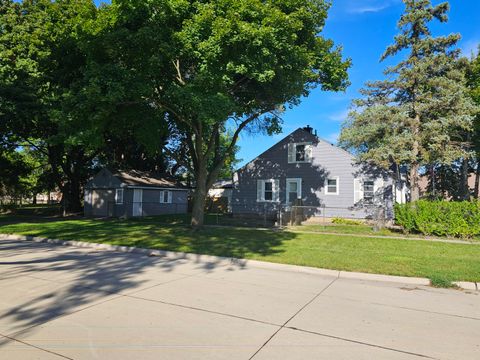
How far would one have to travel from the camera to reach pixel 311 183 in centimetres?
2420

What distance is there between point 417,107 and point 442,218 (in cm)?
707

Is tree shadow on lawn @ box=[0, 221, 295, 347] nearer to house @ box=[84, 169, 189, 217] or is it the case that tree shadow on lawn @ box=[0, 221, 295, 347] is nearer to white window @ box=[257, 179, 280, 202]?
white window @ box=[257, 179, 280, 202]

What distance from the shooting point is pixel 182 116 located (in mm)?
16453

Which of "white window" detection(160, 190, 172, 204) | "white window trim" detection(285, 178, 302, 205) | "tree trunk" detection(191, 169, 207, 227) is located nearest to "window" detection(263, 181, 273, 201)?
"white window trim" detection(285, 178, 302, 205)

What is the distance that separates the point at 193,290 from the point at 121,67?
1094cm

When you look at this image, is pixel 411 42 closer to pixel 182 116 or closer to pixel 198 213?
pixel 182 116

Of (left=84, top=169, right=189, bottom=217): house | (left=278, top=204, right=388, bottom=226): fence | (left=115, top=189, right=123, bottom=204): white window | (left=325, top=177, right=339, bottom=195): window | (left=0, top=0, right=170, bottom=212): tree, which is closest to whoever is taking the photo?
(left=0, top=0, right=170, bottom=212): tree

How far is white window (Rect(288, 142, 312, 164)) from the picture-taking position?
24550mm

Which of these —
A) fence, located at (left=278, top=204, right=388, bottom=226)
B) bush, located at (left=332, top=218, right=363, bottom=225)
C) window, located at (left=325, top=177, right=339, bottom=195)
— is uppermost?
window, located at (left=325, top=177, right=339, bottom=195)

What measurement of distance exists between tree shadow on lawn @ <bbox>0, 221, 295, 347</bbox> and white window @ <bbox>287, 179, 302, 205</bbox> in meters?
9.95

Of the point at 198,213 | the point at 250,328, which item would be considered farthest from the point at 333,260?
the point at 198,213

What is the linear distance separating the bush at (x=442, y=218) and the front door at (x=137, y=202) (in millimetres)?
19584

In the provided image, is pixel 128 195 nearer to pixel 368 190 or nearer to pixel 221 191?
pixel 368 190

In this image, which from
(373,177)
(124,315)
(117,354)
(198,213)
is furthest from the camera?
(373,177)
